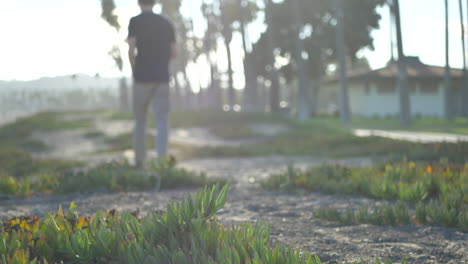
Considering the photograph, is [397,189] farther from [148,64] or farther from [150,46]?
[150,46]

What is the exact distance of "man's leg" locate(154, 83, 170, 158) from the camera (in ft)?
22.8

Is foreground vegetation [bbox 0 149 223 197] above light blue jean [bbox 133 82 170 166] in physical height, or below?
below

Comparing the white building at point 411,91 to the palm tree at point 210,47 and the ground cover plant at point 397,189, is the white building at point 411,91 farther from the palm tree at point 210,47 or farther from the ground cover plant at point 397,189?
the ground cover plant at point 397,189

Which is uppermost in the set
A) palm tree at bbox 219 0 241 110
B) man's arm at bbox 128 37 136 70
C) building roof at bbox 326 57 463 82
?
palm tree at bbox 219 0 241 110

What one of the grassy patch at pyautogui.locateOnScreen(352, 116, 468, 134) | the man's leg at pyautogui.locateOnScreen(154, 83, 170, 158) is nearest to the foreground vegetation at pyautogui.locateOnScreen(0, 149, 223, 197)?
the man's leg at pyautogui.locateOnScreen(154, 83, 170, 158)

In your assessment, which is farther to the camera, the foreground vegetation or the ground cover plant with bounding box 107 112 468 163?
the ground cover plant with bounding box 107 112 468 163

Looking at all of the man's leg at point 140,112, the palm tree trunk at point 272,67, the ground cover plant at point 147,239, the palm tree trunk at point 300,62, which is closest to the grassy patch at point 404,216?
the ground cover plant at point 147,239

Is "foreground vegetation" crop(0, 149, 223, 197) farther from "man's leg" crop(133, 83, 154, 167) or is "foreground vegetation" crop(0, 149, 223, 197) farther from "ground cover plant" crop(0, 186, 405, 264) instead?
"ground cover plant" crop(0, 186, 405, 264)

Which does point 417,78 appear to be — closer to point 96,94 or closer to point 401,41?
point 401,41

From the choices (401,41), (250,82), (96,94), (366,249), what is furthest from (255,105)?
(96,94)

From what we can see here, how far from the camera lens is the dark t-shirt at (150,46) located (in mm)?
6695

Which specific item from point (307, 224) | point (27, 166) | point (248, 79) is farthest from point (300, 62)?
point (307, 224)

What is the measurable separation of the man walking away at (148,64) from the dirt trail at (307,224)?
1556 mm

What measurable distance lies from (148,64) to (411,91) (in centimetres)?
3313
